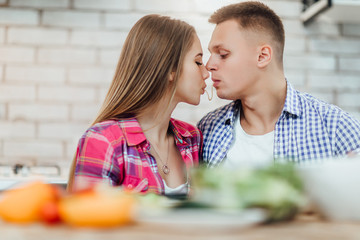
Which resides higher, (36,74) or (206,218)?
(36,74)

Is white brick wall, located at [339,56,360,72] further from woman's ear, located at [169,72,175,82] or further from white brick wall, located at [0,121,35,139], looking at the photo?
white brick wall, located at [0,121,35,139]

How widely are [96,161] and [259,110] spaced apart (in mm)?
Result: 809

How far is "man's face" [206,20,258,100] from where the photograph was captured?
5.90 feet

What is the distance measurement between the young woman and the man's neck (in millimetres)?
294

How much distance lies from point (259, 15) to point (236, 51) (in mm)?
221

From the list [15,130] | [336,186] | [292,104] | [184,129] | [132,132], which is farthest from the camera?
[15,130]

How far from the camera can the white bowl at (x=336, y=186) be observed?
0.66 m

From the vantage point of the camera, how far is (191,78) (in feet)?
5.07

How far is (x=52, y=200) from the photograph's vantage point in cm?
60

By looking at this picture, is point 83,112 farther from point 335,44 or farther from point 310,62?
point 335,44

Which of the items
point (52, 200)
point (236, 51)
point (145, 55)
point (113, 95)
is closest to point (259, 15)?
point (236, 51)

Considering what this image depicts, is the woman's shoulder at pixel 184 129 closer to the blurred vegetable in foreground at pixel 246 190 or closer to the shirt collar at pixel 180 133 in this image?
the shirt collar at pixel 180 133

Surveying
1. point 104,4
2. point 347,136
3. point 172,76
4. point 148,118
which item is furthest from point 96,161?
point 104,4

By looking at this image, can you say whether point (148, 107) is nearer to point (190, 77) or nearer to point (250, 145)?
point (190, 77)
